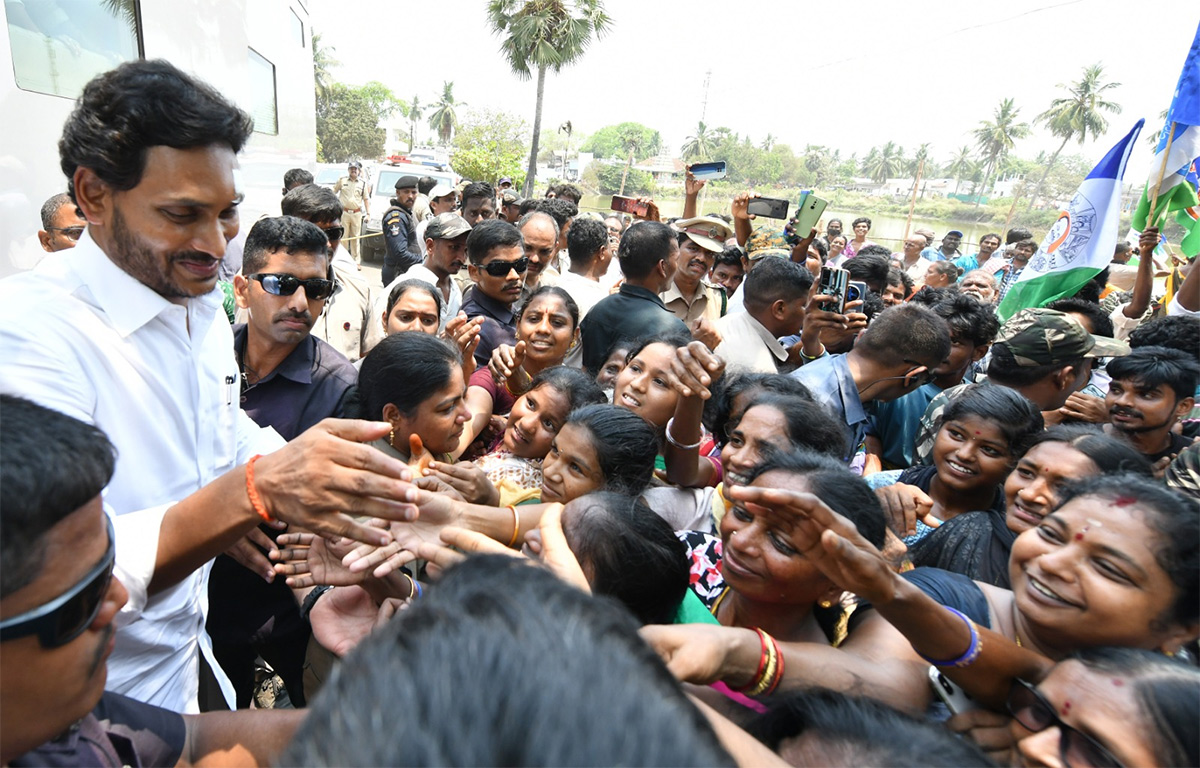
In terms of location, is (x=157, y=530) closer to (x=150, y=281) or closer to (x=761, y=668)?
(x=150, y=281)

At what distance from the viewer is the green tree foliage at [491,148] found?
21.5m

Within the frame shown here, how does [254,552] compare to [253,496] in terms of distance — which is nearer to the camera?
[253,496]

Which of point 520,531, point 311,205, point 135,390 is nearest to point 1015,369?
point 520,531

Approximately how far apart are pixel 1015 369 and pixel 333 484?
3486 millimetres

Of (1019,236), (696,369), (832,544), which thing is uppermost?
(1019,236)

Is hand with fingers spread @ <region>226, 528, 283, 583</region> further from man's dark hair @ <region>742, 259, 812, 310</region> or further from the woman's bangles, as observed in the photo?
man's dark hair @ <region>742, 259, 812, 310</region>

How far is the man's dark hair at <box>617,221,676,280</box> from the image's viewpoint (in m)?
4.11

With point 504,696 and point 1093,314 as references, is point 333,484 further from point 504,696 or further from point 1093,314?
point 1093,314

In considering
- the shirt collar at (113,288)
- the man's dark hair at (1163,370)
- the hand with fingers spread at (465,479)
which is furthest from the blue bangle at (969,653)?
the man's dark hair at (1163,370)

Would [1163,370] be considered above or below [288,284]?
below

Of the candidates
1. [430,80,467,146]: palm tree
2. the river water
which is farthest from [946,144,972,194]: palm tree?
[430,80,467,146]: palm tree

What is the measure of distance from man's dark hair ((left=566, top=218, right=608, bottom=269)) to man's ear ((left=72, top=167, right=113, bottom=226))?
3.56 metres

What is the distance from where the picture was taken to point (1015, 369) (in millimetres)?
3406

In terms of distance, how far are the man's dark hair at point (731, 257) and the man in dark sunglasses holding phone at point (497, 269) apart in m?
2.25
